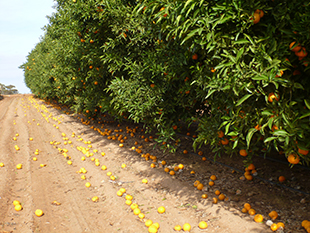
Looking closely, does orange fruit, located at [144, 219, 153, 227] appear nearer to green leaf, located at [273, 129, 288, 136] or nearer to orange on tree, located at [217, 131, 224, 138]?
orange on tree, located at [217, 131, 224, 138]

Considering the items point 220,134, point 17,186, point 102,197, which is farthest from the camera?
point 17,186

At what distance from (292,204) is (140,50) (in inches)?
167

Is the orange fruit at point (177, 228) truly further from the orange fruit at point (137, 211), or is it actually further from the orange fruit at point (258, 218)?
the orange fruit at point (258, 218)

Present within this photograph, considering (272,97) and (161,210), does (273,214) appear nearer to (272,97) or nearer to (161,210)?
(161,210)

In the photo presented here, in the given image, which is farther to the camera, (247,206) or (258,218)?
(247,206)

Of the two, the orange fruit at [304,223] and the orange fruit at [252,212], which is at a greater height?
the orange fruit at [304,223]

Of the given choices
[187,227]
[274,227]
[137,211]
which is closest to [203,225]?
[187,227]

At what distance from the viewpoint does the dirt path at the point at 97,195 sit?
→ 3426mm

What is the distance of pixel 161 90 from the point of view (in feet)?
15.1

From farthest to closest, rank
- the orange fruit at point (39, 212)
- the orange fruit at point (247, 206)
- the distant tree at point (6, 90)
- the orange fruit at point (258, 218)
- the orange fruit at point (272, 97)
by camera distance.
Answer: the distant tree at point (6, 90) → the orange fruit at point (39, 212) → the orange fruit at point (247, 206) → the orange fruit at point (258, 218) → the orange fruit at point (272, 97)

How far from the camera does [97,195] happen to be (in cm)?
438

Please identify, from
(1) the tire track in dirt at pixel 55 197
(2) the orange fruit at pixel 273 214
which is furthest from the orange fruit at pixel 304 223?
(1) the tire track in dirt at pixel 55 197

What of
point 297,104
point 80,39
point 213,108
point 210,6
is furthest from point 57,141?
point 297,104

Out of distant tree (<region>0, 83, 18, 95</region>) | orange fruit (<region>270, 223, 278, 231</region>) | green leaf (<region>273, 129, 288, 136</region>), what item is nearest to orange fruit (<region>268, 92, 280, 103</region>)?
green leaf (<region>273, 129, 288, 136</region>)
